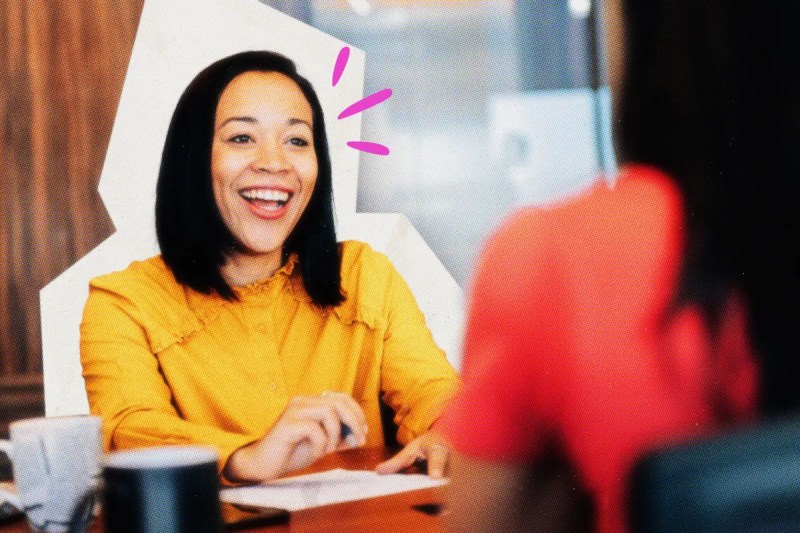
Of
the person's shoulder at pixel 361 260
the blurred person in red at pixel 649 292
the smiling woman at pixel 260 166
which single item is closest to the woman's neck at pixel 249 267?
the smiling woman at pixel 260 166

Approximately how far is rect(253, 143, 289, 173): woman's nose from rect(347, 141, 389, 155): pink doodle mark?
111 mm

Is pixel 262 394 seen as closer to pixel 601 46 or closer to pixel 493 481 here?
pixel 601 46

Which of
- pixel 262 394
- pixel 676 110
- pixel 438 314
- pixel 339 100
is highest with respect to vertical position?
pixel 339 100

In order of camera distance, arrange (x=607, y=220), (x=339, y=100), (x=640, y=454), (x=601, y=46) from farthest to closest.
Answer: (x=339, y=100), (x=601, y=46), (x=607, y=220), (x=640, y=454)

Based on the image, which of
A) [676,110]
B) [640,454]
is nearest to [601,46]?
[676,110]

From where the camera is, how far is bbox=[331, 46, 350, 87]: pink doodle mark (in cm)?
138

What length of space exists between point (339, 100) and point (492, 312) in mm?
1007

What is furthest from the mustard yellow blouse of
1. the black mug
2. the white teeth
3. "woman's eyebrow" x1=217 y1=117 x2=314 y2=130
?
the black mug

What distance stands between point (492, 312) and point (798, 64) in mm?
209

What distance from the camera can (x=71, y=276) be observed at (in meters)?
1.45

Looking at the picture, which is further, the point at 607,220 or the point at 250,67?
the point at 250,67

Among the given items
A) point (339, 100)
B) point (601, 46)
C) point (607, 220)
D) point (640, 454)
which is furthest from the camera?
point (339, 100)

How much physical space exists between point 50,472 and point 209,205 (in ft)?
2.50

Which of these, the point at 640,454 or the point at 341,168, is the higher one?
the point at 341,168
